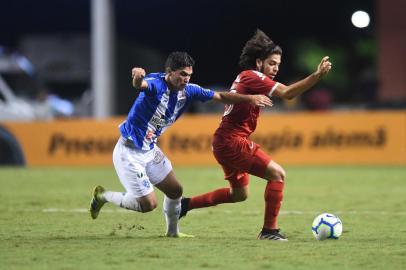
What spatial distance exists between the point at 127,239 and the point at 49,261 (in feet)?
4.83

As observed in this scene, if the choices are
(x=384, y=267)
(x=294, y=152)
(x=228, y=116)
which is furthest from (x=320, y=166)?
(x=384, y=267)

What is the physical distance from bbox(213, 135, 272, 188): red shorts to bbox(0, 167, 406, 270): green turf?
2.14ft

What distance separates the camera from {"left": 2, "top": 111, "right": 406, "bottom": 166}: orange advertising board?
1848 centimetres

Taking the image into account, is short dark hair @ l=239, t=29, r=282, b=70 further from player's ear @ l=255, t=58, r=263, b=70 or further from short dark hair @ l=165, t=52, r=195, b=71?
short dark hair @ l=165, t=52, r=195, b=71

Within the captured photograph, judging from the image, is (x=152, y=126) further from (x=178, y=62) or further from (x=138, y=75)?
(x=138, y=75)

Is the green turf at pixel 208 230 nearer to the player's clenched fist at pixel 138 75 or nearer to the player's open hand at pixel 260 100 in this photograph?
the player's open hand at pixel 260 100

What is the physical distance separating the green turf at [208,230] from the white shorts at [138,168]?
1.61 feet

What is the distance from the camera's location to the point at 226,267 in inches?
256

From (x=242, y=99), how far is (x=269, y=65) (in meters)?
0.60

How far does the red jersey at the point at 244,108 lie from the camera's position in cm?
823

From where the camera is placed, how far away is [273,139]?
18.7m

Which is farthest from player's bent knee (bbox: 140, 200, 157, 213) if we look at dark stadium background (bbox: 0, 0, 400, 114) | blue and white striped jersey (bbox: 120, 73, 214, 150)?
dark stadium background (bbox: 0, 0, 400, 114)

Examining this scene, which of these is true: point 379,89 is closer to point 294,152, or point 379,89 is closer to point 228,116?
point 294,152

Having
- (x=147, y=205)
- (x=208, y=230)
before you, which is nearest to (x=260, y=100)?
(x=147, y=205)
